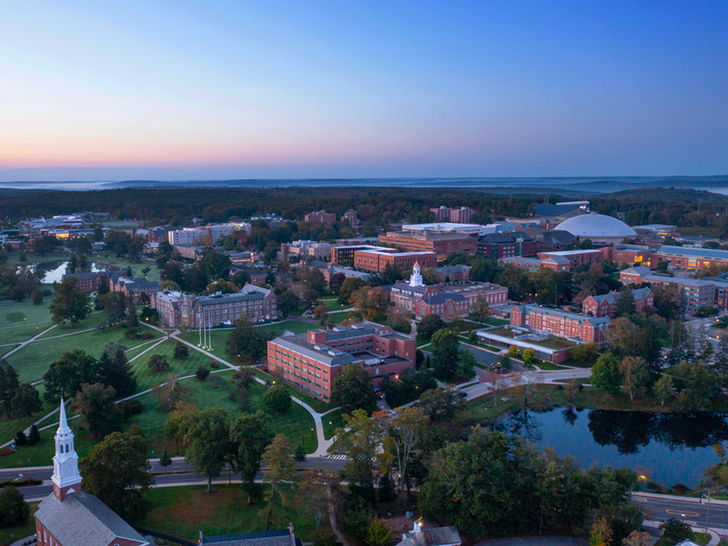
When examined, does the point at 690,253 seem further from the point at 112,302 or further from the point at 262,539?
the point at 262,539

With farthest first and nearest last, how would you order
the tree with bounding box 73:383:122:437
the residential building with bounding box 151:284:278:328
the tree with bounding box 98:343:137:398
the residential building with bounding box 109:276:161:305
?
the residential building with bounding box 109:276:161:305
the residential building with bounding box 151:284:278:328
the tree with bounding box 98:343:137:398
the tree with bounding box 73:383:122:437

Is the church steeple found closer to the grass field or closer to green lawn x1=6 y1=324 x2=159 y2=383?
the grass field

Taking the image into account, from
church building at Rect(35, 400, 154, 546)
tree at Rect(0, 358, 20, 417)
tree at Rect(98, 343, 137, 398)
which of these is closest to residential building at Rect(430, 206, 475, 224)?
tree at Rect(98, 343, 137, 398)

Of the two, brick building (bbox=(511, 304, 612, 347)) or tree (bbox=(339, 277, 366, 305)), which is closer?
brick building (bbox=(511, 304, 612, 347))

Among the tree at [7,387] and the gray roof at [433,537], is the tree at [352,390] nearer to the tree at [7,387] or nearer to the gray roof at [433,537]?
the gray roof at [433,537]

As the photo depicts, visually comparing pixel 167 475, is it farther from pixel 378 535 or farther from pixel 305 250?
pixel 305 250

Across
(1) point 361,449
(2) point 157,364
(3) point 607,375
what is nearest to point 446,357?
(3) point 607,375
